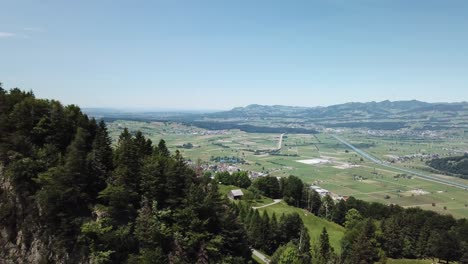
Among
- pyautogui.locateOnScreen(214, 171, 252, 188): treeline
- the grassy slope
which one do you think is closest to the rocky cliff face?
the grassy slope

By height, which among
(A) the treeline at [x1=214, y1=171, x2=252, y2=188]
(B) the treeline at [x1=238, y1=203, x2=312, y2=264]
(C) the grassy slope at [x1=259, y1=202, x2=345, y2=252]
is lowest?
(C) the grassy slope at [x1=259, y1=202, x2=345, y2=252]

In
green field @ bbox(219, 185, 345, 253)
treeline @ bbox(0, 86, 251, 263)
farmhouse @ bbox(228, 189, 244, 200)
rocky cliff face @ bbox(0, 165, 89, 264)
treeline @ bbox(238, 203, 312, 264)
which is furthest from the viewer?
farmhouse @ bbox(228, 189, 244, 200)

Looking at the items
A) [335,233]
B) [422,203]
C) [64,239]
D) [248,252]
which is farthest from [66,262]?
[422,203]

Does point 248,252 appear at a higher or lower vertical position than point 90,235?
lower

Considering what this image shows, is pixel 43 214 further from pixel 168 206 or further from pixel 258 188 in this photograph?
pixel 258 188

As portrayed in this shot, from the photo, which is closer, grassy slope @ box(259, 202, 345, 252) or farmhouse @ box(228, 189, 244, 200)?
grassy slope @ box(259, 202, 345, 252)

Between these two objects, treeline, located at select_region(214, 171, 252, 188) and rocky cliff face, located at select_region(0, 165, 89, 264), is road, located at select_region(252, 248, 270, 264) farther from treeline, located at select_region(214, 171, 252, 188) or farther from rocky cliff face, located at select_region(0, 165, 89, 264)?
treeline, located at select_region(214, 171, 252, 188)

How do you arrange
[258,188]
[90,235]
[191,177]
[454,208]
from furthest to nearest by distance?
1. [454,208]
2. [258,188]
3. [191,177]
4. [90,235]
